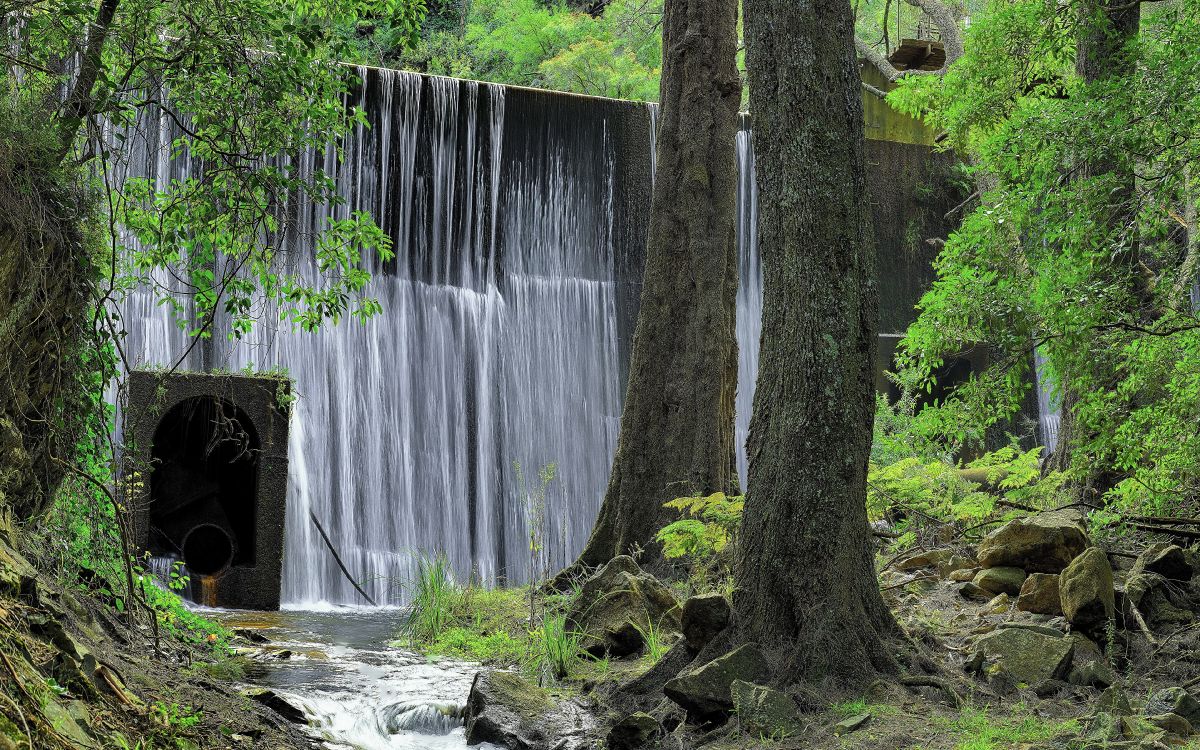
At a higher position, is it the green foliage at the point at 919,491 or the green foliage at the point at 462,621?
the green foliage at the point at 919,491

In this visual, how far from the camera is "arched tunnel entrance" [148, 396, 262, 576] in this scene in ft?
40.8

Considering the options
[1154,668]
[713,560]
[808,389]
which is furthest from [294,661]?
[1154,668]

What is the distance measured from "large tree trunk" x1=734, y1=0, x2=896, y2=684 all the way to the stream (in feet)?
6.26

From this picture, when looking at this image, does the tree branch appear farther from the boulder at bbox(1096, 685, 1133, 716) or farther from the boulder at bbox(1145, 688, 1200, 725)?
the boulder at bbox(1145, 688, 1200, 725)

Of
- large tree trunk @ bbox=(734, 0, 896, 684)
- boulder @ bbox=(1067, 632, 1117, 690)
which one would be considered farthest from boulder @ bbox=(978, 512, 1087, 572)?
large tree trunk @ bbox=(734, 0, 896, 684)

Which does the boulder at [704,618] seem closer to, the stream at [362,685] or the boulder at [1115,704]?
the stream at [362,685]

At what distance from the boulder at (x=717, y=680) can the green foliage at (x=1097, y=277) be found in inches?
98.2

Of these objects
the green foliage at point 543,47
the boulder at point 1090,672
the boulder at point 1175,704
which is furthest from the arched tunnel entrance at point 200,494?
the green foliage at point 543,47

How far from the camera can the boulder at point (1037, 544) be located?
7277 millimetres

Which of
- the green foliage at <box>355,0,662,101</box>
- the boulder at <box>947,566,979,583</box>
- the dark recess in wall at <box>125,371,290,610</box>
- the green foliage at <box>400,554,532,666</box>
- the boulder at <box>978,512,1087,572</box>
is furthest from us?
the green foliage at <box>355,0,662,101</box>

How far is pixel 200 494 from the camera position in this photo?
12.9m

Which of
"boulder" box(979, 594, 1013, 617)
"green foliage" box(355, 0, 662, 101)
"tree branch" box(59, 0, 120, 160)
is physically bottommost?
"boulder" box(979, 594, 1013, 617)

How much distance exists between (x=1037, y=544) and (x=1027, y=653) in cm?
147

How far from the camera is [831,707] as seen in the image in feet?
18.7
